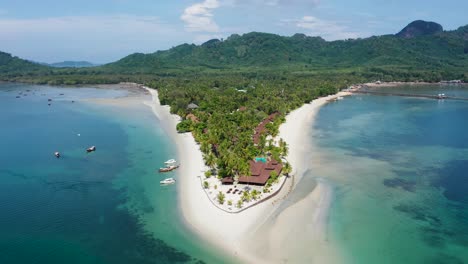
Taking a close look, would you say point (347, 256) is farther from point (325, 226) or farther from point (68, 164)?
point (68, 164)

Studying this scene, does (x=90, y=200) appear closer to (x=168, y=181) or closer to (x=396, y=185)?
(x=168, y=181)

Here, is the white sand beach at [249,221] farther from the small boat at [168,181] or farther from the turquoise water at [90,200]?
the turquoise water at [90,200]

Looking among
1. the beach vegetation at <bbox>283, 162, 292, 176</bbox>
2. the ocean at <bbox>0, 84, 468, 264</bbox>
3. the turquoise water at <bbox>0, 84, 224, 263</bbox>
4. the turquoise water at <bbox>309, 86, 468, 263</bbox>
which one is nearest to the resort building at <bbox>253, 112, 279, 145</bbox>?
the ocean at <bbox>0, 84, 468, 264</bbox>

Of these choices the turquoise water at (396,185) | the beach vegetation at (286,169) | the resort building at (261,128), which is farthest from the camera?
the resort building at (261,128)

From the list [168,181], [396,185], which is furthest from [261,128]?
[396,185]

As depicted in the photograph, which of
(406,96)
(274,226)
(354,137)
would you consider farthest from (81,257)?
(406,96)

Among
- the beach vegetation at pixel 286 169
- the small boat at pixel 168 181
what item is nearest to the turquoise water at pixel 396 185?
the beach vegetation at pixel 286 169

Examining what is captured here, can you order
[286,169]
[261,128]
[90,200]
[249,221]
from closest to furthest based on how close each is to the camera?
[249,221]
[90,200]
[286,169]
[261,128]
